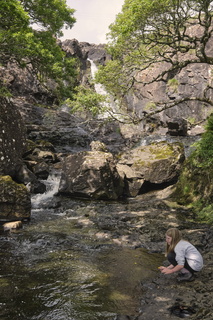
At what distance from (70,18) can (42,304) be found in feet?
78.6

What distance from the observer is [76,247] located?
7.46 m

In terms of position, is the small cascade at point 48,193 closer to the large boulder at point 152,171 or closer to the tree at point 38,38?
the large boulder at point 152,171

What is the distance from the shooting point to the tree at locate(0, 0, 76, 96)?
45.9 feet

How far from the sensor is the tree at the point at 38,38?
14.0 m

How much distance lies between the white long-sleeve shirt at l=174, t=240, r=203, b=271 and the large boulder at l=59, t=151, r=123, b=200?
337 inches

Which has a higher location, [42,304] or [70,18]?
[70,18]

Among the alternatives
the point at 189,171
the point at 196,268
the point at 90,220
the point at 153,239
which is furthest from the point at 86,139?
the point at 196,268

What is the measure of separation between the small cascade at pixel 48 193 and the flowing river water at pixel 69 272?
288 cm

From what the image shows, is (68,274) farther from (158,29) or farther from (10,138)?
(158,29)

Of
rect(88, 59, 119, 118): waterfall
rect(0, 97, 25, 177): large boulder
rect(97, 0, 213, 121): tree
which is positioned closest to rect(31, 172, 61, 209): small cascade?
rect(0, 97, 25, 177): large boulder

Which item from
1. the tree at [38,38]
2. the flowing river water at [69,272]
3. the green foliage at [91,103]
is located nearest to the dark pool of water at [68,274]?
the flowing river water at [69,272]

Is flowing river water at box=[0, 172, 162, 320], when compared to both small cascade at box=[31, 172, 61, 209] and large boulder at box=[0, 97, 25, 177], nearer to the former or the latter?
small cascade at box=[31, 172, 61, 209]

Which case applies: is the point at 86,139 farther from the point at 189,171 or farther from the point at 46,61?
the point at 189,171

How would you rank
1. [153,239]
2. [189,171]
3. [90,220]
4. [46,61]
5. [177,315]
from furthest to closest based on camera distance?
[46,61], [189,171], [90,220], [153,239], [177,315]
